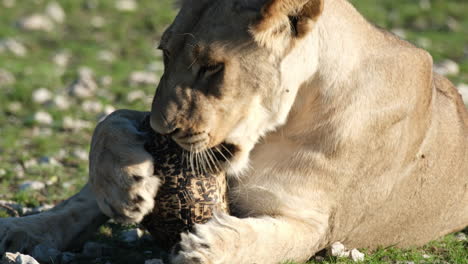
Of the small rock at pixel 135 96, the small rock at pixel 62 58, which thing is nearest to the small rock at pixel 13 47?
the small rock at pixel 62 58

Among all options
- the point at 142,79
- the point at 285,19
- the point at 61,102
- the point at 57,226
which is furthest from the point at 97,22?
the point at 285,19

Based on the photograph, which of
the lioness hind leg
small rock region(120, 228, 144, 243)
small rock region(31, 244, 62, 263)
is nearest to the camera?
small rock region(31, 244, 62, 263)

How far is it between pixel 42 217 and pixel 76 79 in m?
4.09

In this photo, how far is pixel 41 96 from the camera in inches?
289

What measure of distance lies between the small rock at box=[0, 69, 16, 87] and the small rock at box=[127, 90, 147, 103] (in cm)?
126

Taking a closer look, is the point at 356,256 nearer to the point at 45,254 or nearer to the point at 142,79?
the point at 45,254

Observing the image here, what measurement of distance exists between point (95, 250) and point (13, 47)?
226 inches

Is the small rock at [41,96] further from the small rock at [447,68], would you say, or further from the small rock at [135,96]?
the small rock at [447,68]

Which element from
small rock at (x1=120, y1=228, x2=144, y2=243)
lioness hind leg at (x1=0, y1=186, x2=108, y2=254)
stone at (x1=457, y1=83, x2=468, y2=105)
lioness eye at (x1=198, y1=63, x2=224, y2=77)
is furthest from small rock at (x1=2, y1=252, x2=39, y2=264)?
stone at (x1=457, y1=83, x2=468, y2=105)

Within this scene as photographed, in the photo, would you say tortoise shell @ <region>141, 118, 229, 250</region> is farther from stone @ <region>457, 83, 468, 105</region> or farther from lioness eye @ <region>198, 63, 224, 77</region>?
stone @ <region>457, 83, 468, 105</region>

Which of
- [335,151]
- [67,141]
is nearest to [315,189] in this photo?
[335,151]

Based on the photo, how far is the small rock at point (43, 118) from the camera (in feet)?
21.9

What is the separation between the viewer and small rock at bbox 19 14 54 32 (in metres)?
9.76

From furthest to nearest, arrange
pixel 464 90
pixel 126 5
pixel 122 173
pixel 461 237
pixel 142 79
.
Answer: pixel 126 5, pixel 142 79, pixel 464 90, pixel 461 237, pixel 122 173
